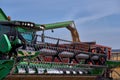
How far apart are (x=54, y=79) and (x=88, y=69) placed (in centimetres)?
152

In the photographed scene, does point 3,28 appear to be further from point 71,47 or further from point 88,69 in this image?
point 88,69

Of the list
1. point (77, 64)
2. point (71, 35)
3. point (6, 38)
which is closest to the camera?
point (6, 38)

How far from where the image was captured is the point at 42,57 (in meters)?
7.62

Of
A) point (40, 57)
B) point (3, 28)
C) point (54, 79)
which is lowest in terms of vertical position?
point (54, 79)

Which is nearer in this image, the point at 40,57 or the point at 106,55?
the point at 40,57

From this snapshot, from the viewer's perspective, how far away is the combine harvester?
6.55 m

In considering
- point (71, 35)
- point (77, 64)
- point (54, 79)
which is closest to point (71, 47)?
point (77, 64)

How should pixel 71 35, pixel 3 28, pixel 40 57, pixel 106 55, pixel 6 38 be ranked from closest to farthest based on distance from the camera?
pixel 6 38 < pixel 3 28 < pixel 40 57 < pixel 106 55 < pixel 71 35

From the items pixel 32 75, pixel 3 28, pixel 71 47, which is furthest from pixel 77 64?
pixel 3 28

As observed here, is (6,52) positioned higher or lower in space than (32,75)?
higher

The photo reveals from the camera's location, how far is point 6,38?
6.41m

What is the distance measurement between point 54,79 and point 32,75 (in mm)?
734

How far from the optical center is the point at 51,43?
316 inches

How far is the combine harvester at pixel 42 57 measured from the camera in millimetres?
6555
